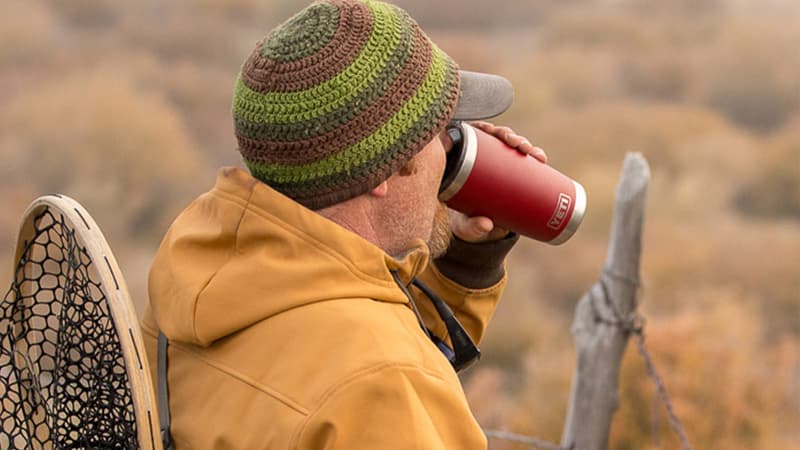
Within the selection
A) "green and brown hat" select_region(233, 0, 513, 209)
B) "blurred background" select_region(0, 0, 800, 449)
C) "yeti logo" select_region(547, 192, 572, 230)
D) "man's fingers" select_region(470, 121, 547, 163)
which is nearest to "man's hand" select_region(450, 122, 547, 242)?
"man's fingers" select_region(470, 121, 547, 163)

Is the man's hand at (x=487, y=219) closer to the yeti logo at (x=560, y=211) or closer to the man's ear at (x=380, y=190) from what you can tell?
the yeti logo at (x=560, y=211)

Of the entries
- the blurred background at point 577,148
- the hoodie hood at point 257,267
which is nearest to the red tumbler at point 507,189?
the hoodie hood at point 257,267

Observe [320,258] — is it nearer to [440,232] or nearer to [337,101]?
[337,101]

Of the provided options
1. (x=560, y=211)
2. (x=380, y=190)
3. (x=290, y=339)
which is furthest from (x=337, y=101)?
(x=560, y=211)

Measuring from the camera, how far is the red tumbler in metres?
2.28

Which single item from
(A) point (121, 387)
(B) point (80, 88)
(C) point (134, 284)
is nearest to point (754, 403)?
(A) point (121, 387)

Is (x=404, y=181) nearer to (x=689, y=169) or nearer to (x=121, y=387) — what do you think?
(x=121, y=387)

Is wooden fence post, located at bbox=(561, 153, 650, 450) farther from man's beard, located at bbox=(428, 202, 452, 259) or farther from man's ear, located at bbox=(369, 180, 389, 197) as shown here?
man's ear, located at bbox=(369, 180, 389, 197)

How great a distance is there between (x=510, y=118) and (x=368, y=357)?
12441mm

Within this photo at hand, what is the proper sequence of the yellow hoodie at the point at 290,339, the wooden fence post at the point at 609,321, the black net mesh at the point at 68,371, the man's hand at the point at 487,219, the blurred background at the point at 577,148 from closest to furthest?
the yellow hoodie at the point at 290,339 < the black net mesh at the point at 68,371 < the man's hand at the point at 487,219 < the wooden fence post at the point at 609,321 < the blurred background at the point at 577,148

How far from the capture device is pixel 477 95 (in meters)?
2.21

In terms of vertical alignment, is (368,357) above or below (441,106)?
below

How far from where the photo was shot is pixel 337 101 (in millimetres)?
1911

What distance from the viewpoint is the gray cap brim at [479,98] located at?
2.19m
